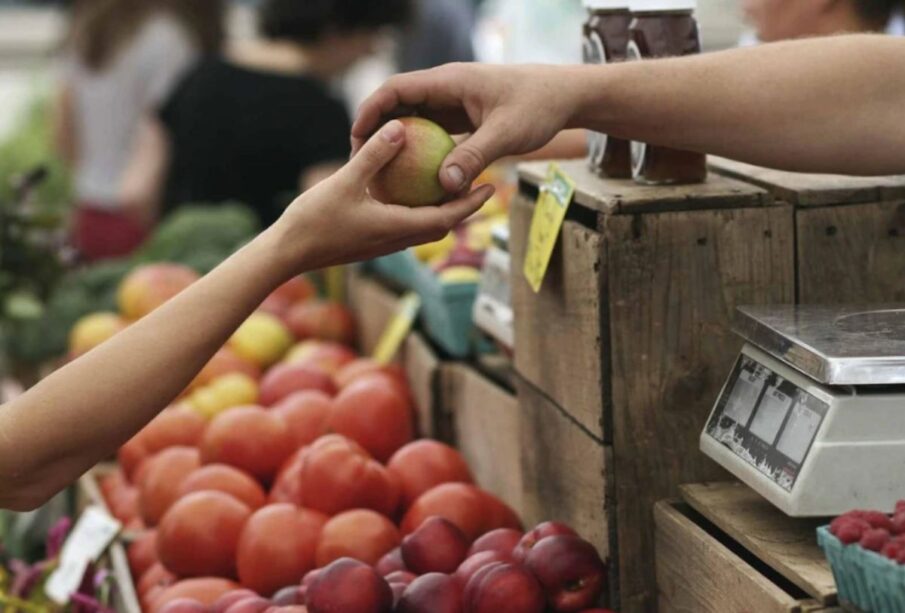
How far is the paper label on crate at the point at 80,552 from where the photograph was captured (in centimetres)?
242

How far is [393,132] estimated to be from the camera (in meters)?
1.62

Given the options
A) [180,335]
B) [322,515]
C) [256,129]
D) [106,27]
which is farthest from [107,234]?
[180,335]

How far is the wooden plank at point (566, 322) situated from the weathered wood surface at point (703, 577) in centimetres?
16

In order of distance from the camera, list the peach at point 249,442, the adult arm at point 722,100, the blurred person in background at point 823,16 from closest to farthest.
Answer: the adult arm at point 722,100 < the blurred person in background at point 823,16 < the peach at point 249,442

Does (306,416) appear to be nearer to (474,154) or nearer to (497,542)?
(497,542)

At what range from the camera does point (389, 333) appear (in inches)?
132

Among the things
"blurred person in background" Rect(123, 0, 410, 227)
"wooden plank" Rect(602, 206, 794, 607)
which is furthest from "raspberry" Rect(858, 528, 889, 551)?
"blurred person in background" Rect(123, 0, 410, 227)

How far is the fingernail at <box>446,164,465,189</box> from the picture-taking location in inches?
64.5

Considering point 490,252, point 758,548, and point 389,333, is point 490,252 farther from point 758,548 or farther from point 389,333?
point 758,548

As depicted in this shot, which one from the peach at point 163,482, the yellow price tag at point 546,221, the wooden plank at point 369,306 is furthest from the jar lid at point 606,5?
the wooden plank at point 369,306

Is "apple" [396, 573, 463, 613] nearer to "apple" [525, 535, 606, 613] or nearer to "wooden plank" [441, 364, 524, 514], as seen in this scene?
"apple" [525, 535, 606, 613]

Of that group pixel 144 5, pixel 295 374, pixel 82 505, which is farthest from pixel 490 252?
pixel 144 5

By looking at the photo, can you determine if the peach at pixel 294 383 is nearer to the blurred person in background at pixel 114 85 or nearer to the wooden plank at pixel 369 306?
the wooden plank at pixel 369 306

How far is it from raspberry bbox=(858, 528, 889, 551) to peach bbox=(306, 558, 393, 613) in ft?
2.31
